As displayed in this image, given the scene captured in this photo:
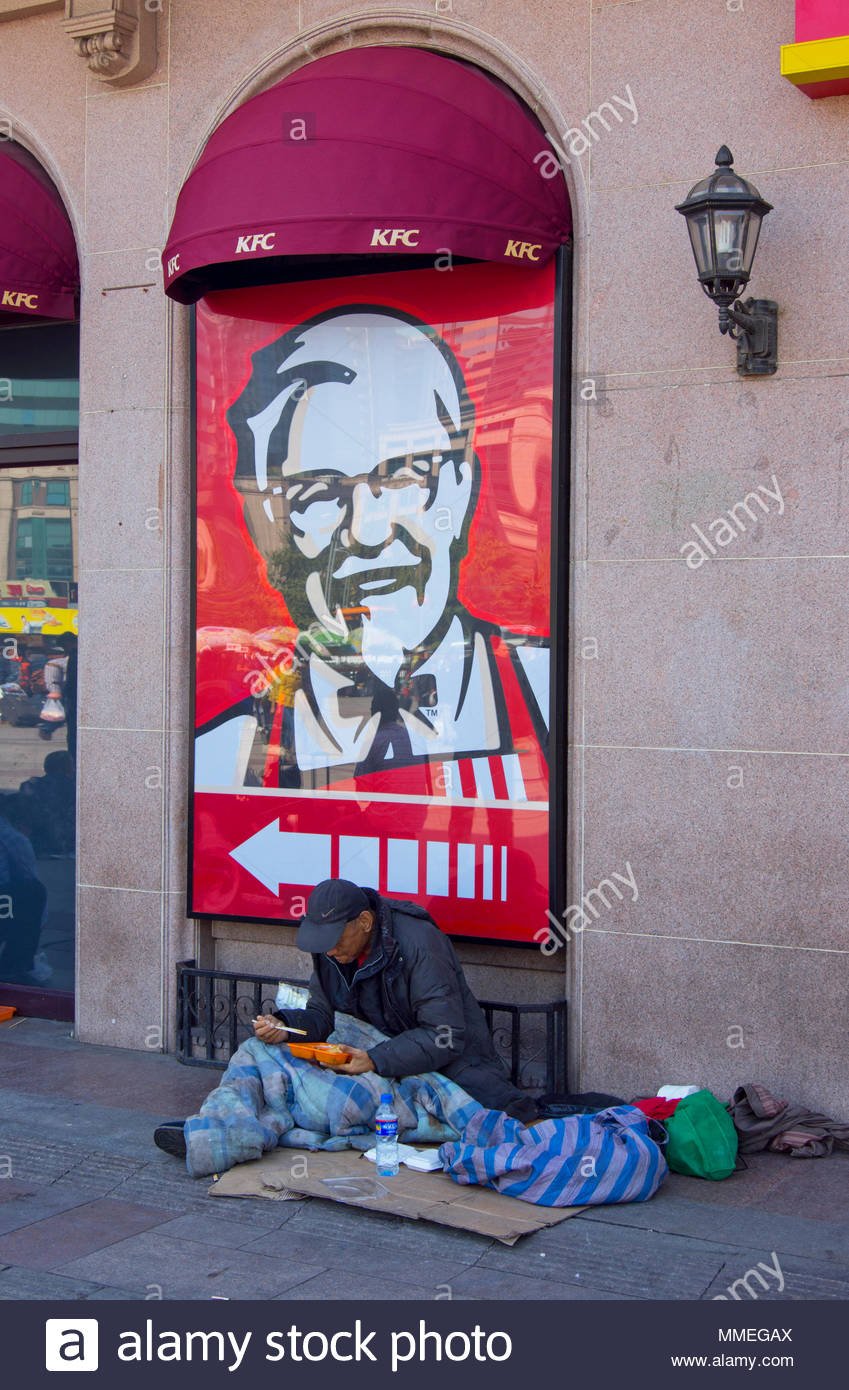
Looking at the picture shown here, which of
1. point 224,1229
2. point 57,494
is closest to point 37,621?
point 57,494

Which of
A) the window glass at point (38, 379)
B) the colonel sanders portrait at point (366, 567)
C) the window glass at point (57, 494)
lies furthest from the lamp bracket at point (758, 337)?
the window glass at point (57, 494)

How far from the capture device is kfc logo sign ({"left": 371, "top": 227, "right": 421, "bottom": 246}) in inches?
254

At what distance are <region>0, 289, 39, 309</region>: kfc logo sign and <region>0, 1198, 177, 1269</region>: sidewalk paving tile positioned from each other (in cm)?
465

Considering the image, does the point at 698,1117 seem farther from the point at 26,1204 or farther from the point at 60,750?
the point at 60,750

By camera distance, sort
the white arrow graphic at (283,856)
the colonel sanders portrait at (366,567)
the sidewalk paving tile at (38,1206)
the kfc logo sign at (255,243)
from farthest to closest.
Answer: the white arrow graphic at (283,856)
the colonel sanders portrait at (366,567)
the kfc logo sign at (255,243)
the sidewalk paving tile at (38,1206)

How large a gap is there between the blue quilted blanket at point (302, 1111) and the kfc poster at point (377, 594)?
3.79ft

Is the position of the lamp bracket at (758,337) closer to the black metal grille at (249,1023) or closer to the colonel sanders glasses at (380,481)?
the colonel sanders glasses at (380,481)

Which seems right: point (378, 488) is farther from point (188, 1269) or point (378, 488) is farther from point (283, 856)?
point (188, 1269)

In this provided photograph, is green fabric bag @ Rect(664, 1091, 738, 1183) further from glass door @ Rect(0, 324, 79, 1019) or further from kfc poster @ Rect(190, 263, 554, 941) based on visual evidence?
glass door @ Rect(0, 324, 79, 1019)

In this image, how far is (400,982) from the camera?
6.02 metres

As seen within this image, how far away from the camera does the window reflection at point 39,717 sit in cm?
844

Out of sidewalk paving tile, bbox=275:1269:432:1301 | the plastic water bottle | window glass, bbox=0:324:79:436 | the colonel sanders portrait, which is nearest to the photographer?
sidewalk paving tile, bbox=275:1269:432:1301

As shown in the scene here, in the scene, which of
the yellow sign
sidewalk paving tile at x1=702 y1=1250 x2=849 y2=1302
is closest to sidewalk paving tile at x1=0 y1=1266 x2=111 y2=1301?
sidewalk paving tile at x1=702 y1=1250 x2=849 y2=1302

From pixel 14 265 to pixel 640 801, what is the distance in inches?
172
